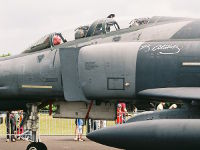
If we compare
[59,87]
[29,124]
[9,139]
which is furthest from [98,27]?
[9,139]

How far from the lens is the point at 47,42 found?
11.1 metres

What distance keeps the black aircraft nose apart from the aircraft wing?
18.9 inches

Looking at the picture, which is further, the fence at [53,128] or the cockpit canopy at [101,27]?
the fence at [53,128]

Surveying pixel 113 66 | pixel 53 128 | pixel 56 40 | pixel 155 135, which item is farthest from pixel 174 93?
pixel 53 128

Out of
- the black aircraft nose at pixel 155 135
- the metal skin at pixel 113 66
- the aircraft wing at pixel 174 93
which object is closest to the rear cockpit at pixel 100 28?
the metal skin at pixel 113 66

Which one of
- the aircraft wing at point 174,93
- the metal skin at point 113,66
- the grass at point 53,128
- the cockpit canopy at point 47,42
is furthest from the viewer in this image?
the grass at point 53,128

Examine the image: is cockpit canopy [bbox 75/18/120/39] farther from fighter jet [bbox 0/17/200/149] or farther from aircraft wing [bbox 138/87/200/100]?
aircraft wing [bbox 138/87/200/100]

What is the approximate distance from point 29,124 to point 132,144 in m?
3.36

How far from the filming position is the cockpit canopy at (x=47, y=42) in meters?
11.0

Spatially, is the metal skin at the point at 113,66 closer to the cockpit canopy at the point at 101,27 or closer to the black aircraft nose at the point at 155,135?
the cockpit canopy at the point at 101,27

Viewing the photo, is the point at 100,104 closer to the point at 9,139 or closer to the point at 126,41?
the point at 126,41

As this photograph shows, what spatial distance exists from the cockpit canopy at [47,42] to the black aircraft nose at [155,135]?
3246 mm

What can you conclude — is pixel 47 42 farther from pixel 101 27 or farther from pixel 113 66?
pixel 113 66

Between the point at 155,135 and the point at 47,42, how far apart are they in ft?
13.7
